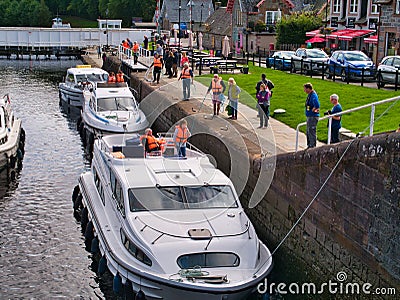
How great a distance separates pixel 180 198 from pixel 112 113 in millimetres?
15248

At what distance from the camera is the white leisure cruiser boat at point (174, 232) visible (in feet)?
45.4

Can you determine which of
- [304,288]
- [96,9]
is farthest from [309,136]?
[96,9]

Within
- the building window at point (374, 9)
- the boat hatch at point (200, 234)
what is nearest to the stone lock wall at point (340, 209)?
the boat hatch at point (200, 234)

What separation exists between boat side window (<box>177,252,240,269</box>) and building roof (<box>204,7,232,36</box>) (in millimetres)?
52620

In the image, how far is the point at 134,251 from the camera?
14.8 metres

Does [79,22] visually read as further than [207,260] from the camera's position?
Yes

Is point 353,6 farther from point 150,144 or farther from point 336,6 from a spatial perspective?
point 150,144

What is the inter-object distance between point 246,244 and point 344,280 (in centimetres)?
231

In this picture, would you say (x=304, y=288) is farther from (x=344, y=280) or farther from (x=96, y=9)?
(x=96, y=9)

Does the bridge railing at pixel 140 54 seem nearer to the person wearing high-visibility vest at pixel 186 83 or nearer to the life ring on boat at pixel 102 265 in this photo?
the person wearing high-visibility vest at pixel 186 83

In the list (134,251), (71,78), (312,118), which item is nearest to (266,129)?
(312,118)

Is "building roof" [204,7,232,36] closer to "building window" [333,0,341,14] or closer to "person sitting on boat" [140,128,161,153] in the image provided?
"building window" [333,0,341,14]

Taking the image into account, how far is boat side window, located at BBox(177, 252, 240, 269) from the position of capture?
556 inches

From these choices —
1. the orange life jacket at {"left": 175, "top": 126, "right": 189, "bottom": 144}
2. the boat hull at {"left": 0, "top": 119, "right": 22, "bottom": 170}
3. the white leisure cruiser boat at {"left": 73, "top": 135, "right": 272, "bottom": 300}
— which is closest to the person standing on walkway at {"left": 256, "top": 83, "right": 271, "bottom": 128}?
the orange life jacket at {"left": 175, "top": 126, "right": 189, "bottom": 144}
